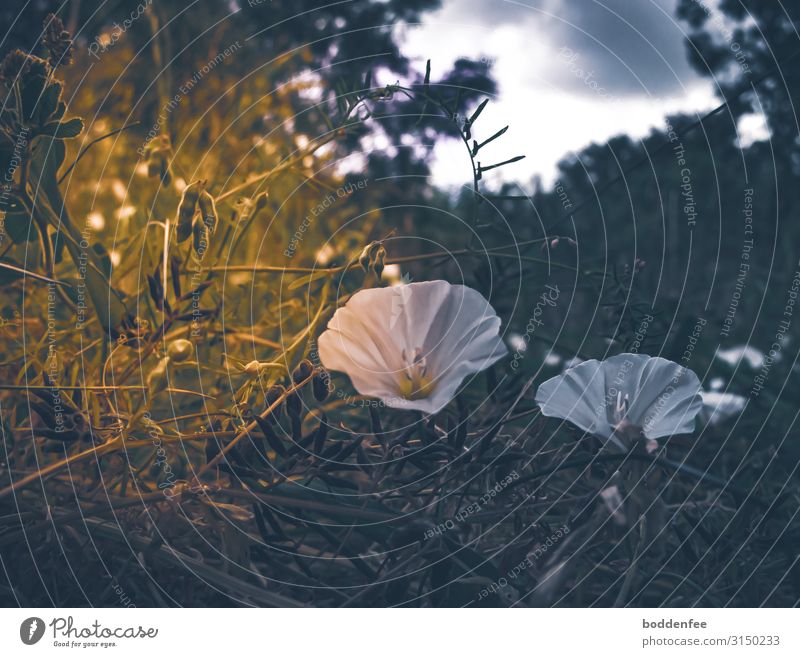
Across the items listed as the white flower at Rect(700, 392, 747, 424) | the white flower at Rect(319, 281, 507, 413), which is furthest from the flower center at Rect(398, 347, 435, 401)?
the white flower at Rect(700, 392, 747, 424)

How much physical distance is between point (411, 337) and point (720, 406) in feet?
1.14

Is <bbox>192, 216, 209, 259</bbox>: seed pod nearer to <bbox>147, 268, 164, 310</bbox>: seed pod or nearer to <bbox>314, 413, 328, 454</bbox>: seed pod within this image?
<bbox>147, 268, 164, 310</bbox>: seed pod

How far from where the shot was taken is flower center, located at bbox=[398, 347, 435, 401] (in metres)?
0.45

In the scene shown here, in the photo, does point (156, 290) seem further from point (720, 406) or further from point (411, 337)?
point (720, 406)

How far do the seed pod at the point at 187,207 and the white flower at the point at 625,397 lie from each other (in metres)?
0.27

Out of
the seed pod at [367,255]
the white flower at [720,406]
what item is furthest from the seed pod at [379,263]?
the white flower at [720,406]

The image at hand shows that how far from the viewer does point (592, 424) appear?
0.45m

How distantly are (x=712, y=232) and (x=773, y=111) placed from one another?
0.58 ft

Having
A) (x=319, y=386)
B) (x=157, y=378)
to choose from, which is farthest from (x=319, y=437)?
(x=157, y=378)

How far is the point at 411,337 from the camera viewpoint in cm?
47

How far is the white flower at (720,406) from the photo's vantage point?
2.12ft

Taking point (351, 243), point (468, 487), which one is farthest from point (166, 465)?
point (351, 243)

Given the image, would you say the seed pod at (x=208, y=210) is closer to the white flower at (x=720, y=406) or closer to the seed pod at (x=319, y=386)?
the seed pod at (x=319, y=386)
